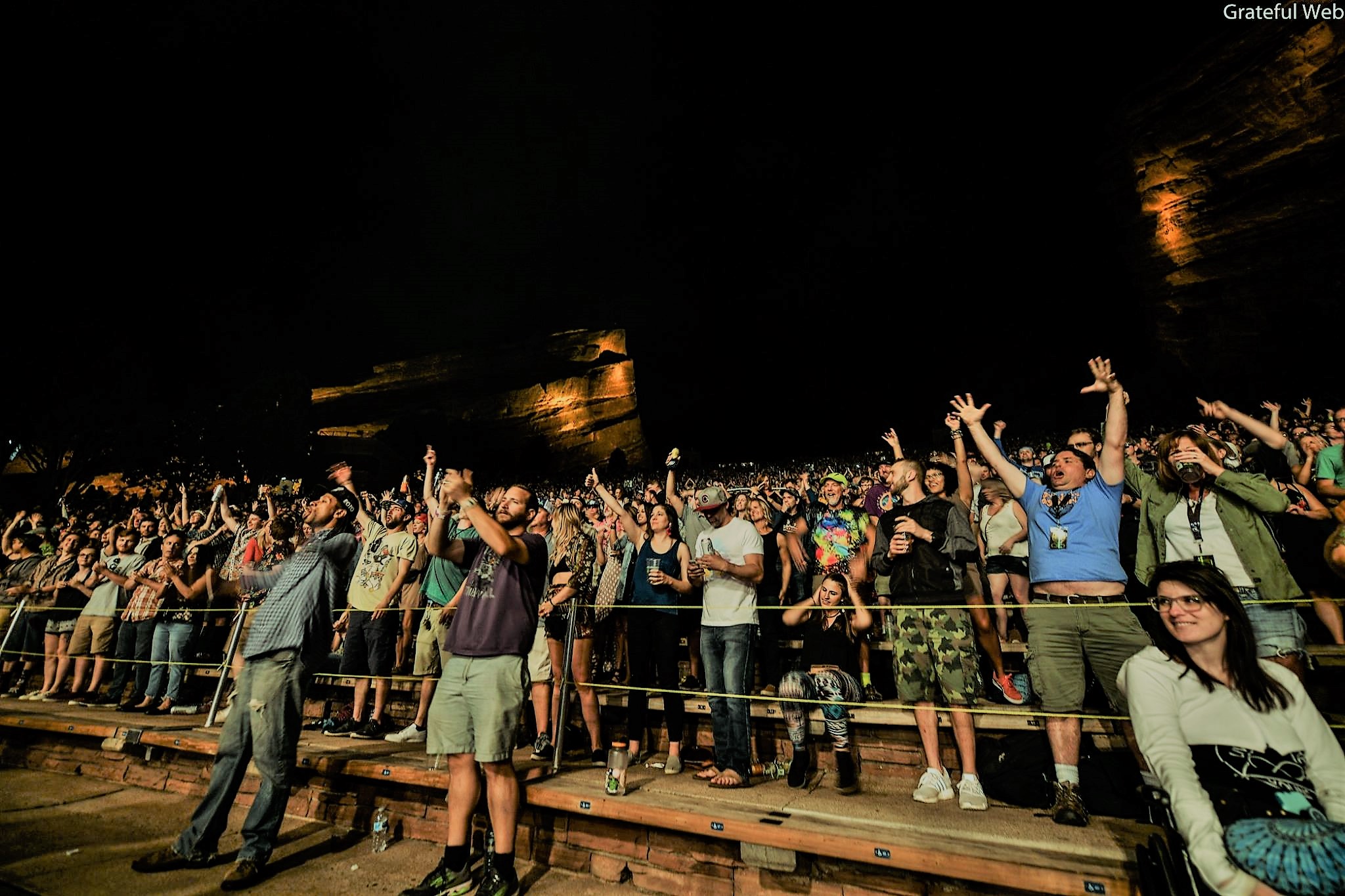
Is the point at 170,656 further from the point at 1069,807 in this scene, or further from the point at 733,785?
the point at 1069,807

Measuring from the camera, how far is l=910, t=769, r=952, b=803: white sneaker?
358 centimetres

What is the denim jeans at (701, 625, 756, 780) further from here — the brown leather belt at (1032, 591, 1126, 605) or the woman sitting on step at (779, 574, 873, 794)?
the brown leather belt at (1032, 591, 1126, 605)

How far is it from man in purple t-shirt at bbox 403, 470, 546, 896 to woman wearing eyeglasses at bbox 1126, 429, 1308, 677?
4.01 m

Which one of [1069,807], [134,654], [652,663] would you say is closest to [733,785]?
[652,663]

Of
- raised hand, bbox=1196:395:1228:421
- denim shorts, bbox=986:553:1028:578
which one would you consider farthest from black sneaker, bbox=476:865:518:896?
raised hand, bbox=1196:395:1228:421

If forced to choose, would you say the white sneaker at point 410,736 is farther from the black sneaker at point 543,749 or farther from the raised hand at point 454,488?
the raised hand at point 454,488

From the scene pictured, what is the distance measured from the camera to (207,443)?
965 inches

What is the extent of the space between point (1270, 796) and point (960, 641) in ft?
5.80

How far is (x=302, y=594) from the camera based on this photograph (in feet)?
12.9

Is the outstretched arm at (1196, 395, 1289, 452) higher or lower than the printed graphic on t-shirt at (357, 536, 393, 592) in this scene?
higher

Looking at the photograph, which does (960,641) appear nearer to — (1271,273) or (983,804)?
(983,804)

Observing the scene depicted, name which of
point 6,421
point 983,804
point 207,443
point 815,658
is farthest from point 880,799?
point 207,443

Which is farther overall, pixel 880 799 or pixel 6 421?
pixel 6 421

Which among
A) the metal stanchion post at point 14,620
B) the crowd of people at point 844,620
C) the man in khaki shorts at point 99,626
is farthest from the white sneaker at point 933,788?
the metal stanchion post at point 14,620
